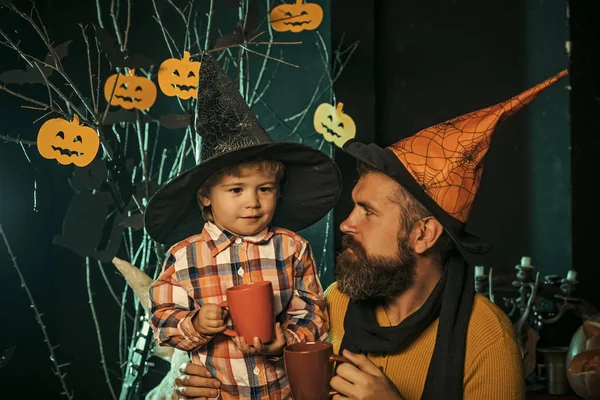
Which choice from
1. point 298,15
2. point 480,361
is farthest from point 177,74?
point 480,361

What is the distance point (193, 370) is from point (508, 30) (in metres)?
2.40

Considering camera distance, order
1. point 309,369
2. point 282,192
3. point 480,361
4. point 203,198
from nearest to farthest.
Result: point 309,369
point 480,361
point 203,198
point 282,192

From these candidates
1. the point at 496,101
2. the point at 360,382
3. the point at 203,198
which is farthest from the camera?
the point at 496,101

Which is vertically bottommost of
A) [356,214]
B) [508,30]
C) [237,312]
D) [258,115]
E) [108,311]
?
[108,311]

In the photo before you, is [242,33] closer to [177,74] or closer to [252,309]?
[177,74]

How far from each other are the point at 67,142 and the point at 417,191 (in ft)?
2.95

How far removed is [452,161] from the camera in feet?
5.32

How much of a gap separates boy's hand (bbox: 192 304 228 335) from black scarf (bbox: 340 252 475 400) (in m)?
0.43

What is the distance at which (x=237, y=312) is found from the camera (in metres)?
1.39

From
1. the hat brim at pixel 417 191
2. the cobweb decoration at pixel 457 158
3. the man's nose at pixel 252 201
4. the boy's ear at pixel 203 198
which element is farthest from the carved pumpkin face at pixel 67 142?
the cobweb decoration at pixel 457 158

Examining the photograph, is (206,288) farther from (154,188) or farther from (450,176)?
(450,176)

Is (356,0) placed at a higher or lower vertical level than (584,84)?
higher

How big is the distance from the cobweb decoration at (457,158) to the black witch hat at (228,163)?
257 millimetres

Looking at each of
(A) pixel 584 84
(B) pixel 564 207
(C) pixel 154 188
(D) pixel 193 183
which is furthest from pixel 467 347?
(A) pixel 584 84
